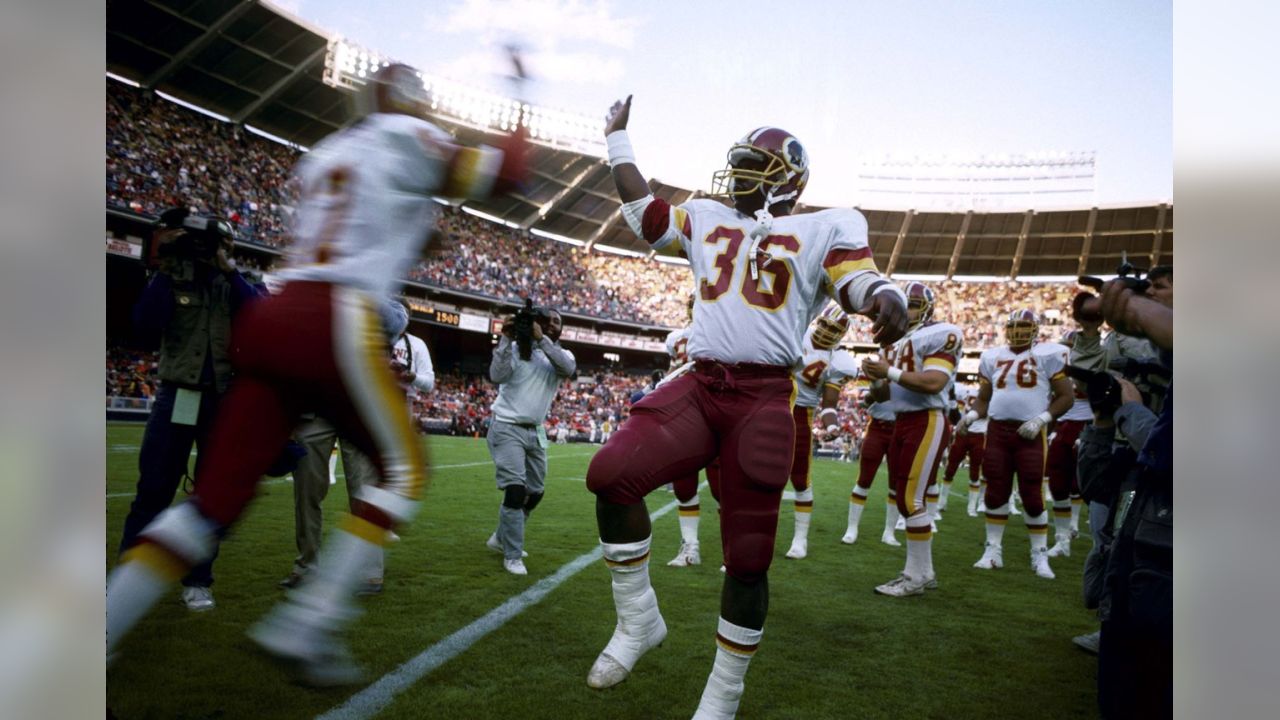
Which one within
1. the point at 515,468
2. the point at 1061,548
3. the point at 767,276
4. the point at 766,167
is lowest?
the point at 1061,548

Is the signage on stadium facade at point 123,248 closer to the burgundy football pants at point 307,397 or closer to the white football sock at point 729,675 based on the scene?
the burgundy football pants at point 307,397

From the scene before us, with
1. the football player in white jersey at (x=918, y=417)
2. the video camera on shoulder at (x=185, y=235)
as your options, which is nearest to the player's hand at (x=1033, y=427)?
the football player in white jersey at (x=918, y=417)

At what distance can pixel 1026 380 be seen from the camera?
6.09 m

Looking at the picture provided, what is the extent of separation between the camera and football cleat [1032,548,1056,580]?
227 inches

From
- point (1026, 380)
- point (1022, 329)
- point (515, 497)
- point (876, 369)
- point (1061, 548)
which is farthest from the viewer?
point (1061, 548)

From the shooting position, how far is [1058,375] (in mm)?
6102

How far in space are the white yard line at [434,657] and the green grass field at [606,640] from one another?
42 millimetres

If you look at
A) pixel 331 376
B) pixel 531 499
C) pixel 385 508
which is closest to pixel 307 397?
pixel 331 376

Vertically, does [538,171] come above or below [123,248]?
above

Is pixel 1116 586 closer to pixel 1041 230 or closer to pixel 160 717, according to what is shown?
pixel 160 717

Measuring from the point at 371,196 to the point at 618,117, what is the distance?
1235mm

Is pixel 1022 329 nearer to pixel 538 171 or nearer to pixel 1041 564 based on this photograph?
pixel 1041 564

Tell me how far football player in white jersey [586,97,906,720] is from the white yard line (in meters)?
0.70

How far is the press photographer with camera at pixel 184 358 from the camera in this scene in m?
3.25
